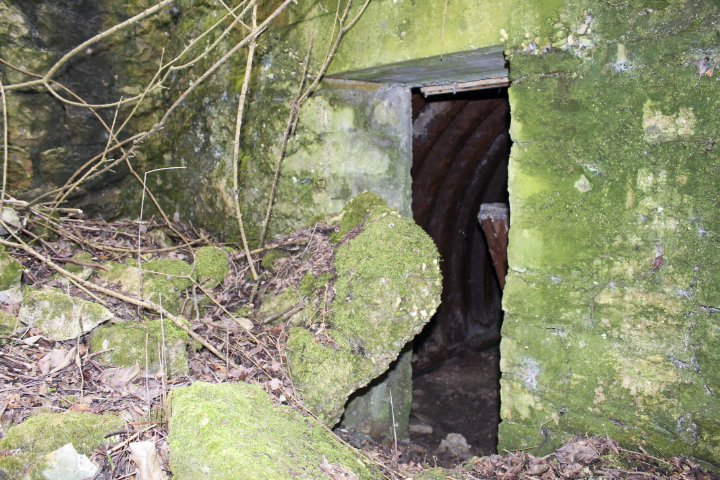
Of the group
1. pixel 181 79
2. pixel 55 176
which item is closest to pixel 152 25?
pixel 181 79

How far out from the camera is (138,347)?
2428mm

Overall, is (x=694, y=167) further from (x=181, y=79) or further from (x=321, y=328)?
(x=181, y=79)

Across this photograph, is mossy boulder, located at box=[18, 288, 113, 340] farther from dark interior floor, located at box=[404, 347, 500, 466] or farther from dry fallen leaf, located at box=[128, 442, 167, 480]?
dark interior floor, located at box=[404, 347, 500, 466]

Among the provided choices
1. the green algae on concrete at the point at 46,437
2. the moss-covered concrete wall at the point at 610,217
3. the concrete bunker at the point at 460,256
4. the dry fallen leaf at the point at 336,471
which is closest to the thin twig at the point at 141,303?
the green algae on concrete at the point at 46,437

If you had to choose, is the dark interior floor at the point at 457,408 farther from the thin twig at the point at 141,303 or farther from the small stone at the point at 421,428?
the thin twig at the point at 141,303

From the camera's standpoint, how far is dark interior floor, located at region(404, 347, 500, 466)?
401 cm

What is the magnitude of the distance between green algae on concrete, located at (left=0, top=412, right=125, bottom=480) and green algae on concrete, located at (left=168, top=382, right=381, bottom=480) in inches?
11.4

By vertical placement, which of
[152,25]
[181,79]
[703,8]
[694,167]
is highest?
[152,25]

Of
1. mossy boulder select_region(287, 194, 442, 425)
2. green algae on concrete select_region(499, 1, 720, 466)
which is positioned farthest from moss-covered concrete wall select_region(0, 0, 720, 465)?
mossy boulder select_region(287, 194, 442, 425)

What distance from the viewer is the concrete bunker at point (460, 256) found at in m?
4.59

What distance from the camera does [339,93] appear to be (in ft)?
10.6

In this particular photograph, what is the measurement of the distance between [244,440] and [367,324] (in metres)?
1.01

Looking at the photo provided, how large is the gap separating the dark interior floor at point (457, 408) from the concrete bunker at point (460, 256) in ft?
0.04

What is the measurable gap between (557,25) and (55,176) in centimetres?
356
